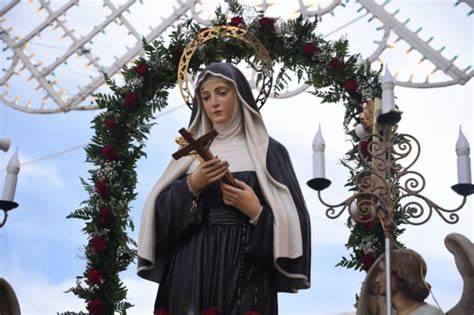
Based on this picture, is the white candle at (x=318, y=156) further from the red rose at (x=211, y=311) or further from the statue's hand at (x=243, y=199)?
the red rose at (x=211, y=311)

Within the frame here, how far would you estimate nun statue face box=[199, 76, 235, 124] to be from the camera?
22.9 ft

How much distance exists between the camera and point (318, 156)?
6285mm

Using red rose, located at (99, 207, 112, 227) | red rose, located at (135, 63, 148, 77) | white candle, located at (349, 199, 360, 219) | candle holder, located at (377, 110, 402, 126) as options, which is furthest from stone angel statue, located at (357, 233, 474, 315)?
red rose, located at (135, 63, 148, 77)

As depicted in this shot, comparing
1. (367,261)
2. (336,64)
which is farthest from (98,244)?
(336,64)

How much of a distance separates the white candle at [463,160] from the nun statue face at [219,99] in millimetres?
1556

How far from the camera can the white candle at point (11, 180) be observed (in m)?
6.87

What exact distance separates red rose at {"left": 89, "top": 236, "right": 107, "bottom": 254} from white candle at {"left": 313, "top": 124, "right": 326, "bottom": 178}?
1648 mm

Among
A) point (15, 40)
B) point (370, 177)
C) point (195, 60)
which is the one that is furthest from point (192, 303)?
point (15, 40)

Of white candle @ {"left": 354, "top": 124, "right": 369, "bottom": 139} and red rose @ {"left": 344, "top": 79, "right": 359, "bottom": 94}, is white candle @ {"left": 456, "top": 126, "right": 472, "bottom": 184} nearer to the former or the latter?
white candle @ {"left": 354, "top": 124, "right": 369, "bottom": 139}

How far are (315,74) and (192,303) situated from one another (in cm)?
229

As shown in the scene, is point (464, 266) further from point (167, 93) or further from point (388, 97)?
point (167, 93)

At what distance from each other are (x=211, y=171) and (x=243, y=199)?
0.85ft

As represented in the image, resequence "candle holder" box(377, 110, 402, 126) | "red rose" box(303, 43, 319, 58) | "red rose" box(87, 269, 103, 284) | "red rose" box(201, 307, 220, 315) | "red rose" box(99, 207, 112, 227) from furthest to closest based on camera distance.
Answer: "red rose" box(303, 43, 319, 58) < "red rose" box(99, 207, 112, 227) < "red rose" box(87, 269, 103, 284) < "candle holder" box(377, 110, 402, 126) < "red rose" box(201, 307, 220, 315)

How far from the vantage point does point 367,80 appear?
7770 mm
